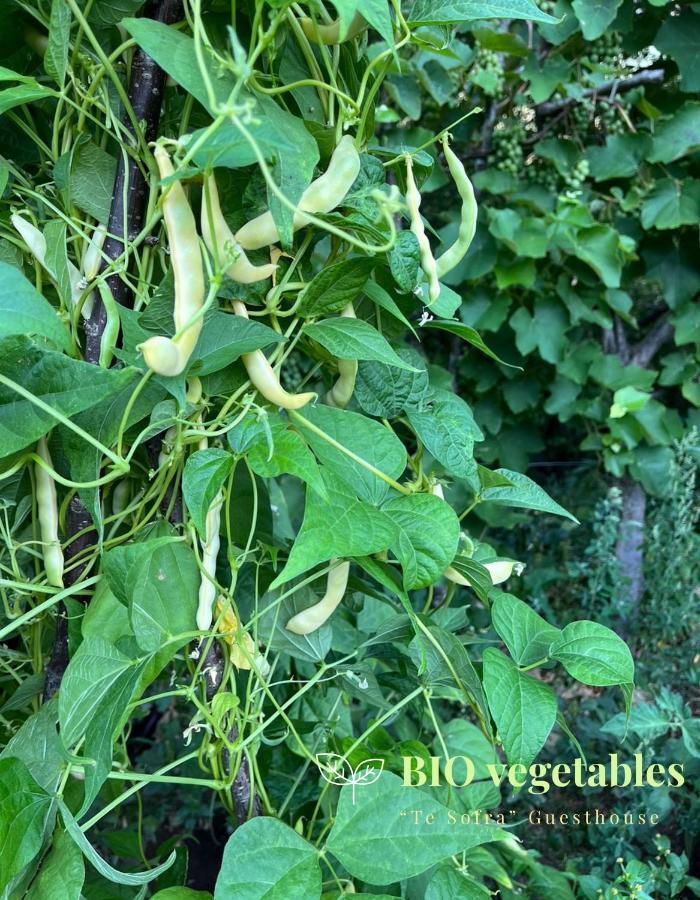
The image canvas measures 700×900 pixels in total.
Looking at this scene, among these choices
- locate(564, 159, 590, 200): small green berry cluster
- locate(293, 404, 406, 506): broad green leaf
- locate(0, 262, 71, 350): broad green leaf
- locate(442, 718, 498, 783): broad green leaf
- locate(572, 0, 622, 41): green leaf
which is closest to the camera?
locate(0, 262, 71, 350): broad green leaf

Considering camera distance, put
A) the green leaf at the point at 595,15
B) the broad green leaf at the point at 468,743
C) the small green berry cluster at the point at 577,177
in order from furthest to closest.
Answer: the small green berry cluster at the point at 577,177 → the green leaf at the point at 595,15 → the broad green leaf at the point at 468,743

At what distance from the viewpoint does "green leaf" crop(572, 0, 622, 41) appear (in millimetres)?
1261

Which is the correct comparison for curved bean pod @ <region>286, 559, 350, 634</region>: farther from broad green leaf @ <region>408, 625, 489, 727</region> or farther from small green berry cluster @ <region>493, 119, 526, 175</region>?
small green berry cluster @ <region>493, 119, 526, 175</region>

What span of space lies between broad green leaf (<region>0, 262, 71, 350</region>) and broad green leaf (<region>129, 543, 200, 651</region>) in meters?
0.13

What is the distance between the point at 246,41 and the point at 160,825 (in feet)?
3.72

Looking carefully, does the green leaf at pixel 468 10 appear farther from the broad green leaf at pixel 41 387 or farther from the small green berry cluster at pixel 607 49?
the small green berry cluster at pixel 607 49

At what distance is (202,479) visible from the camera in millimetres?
354

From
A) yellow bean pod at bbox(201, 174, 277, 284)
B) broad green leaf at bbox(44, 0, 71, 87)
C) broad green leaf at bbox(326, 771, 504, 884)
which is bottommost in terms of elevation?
broad green leaf at bbox(326, 771, 504, 884)

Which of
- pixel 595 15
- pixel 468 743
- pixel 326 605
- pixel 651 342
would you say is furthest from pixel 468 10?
pixel 651 342

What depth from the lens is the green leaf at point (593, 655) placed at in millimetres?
414

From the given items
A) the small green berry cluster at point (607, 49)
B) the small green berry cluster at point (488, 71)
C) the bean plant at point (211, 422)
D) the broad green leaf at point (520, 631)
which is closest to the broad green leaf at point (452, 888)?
the bean plant at point (211, 422)

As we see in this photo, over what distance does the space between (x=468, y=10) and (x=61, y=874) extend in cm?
49

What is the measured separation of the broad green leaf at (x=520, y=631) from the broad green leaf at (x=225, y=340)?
21cm

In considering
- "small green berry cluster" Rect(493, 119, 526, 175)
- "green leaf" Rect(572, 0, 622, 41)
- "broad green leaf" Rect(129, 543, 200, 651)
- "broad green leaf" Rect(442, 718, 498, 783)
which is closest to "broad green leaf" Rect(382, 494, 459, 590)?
"broad green leaf" Rect(129, 543, 200, 651)
